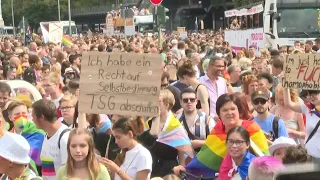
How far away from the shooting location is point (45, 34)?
2362cm

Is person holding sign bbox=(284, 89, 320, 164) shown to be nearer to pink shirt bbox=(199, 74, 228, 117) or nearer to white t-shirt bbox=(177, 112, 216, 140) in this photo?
white t-shirt bbox=(177, 112, 216, 140)

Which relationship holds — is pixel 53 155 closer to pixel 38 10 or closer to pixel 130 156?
pixel 130 156

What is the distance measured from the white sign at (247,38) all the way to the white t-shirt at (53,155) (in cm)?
1660

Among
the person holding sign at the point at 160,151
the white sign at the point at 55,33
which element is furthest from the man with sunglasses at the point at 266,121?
the white sign at the point at 55,33

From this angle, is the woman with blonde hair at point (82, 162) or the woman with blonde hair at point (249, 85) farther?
the woman with blonde hair at point (249, 85)

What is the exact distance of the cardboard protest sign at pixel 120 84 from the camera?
17.7 feet

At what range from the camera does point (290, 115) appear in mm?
7117

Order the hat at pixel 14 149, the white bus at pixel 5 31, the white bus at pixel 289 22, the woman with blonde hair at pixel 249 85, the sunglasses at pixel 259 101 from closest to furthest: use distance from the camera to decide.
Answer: the hat at pixel 14 149, the sunglasses at pixel 259 101, the woman with blonde hair at pixel 249 85, the white bus at pixel 289 22, the white bus at pixel 5 31

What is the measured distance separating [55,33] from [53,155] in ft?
58.9

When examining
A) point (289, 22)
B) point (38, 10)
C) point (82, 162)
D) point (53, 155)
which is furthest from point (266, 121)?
point (38, 10)

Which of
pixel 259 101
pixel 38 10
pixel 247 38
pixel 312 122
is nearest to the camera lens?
pixel 312 122

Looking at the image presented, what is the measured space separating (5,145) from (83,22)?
110766mm

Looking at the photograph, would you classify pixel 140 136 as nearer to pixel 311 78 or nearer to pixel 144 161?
pixel 144 161

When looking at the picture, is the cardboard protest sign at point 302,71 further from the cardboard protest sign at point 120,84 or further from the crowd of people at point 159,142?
the cardboard protest sign at point 120,84
